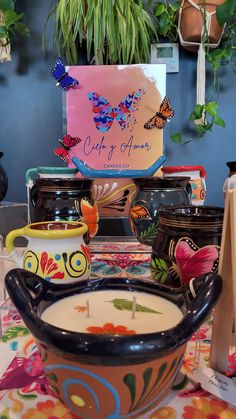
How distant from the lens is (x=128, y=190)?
785mm

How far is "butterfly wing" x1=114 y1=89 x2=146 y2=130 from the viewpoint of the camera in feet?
3.65

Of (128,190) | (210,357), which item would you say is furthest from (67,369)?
(128,190)

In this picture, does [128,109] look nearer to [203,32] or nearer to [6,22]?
[203,32]

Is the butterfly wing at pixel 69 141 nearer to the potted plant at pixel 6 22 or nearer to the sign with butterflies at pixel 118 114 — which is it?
the sign with butterflies at pixel 118 114

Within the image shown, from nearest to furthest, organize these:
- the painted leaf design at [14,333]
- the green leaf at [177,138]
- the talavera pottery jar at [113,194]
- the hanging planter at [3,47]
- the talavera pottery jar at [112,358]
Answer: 1. the talavera pottery jar at [112,358]
2. the painted leaf design at [14,333]
3. the talavera pottery jar at [113,194]
4. the hanging planter at [3,47]
5. the green leaf at [177,138]

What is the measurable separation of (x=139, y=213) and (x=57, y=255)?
0.24 metres

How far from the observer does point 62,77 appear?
1.08 metres

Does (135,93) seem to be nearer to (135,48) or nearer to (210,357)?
(135,48)

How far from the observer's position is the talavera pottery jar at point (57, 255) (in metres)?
0.45

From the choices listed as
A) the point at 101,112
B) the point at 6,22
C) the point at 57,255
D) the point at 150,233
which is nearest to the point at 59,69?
the point at 101,112

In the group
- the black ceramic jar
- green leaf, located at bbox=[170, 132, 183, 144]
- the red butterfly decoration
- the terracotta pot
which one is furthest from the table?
the terracotta pot

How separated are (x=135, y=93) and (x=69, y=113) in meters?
0.21

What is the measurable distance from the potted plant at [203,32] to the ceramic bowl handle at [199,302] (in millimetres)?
1018

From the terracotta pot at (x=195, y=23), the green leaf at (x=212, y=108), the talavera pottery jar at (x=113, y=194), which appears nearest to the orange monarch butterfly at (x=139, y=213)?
the talavera pottery jar at (x=113, y=194)
